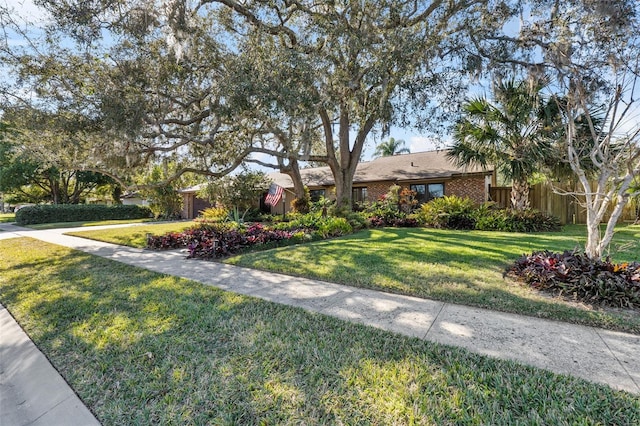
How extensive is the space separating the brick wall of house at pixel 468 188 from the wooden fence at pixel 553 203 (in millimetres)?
→ 467

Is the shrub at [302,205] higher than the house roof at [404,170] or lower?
lower

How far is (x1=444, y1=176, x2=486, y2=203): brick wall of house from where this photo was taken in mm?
13633

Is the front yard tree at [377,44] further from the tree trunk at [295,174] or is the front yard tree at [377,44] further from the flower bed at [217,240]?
the tree trunk at [295,174]

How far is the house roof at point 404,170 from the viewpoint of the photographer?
568 inches

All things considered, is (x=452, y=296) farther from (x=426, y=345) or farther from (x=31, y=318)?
(x=31, y=318)

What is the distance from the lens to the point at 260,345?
2.75 metres

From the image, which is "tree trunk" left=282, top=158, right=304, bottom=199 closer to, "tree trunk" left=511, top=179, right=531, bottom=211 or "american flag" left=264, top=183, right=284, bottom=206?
Answer: "american flag" left=264, top=183, right=284, bottom=206

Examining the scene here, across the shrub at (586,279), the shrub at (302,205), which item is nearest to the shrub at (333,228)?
the shrub at (302,205)

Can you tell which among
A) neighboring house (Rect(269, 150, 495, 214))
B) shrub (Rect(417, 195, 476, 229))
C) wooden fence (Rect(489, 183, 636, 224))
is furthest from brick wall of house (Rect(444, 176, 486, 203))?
A: shrub (Rect(417, 195, 476, 229))

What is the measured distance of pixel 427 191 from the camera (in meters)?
15.5

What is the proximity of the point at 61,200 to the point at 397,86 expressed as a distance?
34500mm

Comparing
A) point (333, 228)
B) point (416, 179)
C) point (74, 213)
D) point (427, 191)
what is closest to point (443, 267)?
point (333, 228)

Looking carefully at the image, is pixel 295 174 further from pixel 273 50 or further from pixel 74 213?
pixel 74 213

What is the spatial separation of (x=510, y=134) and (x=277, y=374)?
1062cm
